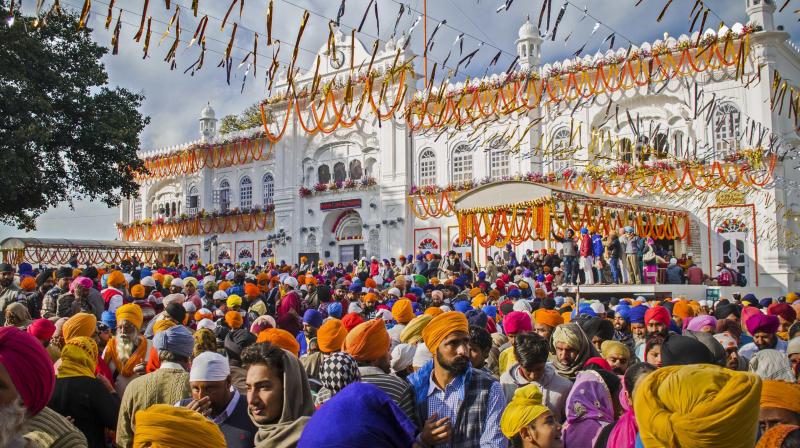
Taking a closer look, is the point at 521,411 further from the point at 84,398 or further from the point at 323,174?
the point at 323,174

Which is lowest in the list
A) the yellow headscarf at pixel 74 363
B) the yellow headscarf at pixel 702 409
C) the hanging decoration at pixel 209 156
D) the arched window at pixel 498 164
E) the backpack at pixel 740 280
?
the backpack at pixel 740 280

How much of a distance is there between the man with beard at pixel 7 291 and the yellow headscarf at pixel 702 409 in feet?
26.4

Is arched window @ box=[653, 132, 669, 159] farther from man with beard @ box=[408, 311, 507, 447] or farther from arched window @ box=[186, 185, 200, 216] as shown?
arched window @ box=[186, 185, 200, 216]

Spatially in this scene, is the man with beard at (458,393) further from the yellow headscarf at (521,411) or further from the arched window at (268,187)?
the arched window at (268,187)

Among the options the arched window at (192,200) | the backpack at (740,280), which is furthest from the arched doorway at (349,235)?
the backpack at (740,280)

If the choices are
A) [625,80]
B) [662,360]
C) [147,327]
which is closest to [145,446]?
[662,360]

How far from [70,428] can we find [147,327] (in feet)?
16.6

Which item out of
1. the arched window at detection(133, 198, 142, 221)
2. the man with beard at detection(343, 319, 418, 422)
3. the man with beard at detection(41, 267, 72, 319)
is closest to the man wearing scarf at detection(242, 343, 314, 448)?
the man with beard at detection(343, 319, 418, 422)

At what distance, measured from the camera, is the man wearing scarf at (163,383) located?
3.97 m

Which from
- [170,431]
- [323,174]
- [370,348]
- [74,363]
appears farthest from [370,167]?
[170,431]

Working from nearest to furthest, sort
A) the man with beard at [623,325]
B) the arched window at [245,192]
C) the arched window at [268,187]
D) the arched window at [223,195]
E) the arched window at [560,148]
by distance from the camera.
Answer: the man with beard at [623,325] → the arched window at [560,148] → the arched window at [268,187] → the arched window at [245,192] → the arched window at [223,195]

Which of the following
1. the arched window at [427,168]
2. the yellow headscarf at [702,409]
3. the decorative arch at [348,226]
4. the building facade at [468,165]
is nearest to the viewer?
the yellow headscarf at [702,409]

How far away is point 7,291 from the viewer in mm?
9508

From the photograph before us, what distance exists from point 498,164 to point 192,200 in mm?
19566
